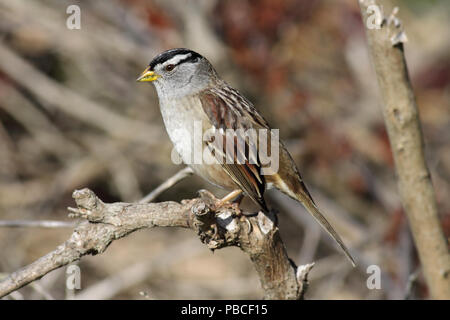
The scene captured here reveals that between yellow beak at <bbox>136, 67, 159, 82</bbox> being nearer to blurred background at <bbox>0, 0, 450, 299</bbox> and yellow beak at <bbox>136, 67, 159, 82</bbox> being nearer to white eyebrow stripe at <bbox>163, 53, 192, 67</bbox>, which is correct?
white eyebrow stripe at <bbox>163, 53, 192, 67</bbox>

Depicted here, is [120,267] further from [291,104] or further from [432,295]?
[432,295]

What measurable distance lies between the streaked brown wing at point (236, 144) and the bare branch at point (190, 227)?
27 centimetres

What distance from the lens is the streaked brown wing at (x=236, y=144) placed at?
3645mm

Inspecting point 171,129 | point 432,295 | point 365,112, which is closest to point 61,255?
point 171,129

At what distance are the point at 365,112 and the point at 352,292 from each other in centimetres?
209

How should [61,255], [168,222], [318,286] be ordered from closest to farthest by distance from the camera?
[61,255], [168,222], [318,286]

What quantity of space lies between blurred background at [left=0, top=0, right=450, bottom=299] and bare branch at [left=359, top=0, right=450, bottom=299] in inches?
87.3

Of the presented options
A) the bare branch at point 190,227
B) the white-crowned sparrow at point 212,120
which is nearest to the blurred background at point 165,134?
the white-crowned sparrow at point 212,120

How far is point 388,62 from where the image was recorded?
10.5 ft

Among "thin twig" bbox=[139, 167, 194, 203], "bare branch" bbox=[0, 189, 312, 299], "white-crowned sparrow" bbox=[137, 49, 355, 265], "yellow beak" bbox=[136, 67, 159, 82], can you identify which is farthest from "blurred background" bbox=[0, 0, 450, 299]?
"bare branch" bbox=[0, 189, 312, 299]

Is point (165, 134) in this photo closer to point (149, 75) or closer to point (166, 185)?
point (149, 75)

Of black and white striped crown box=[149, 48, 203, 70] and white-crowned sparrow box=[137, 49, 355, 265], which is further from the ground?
black and white striped crown box=[149, 48, 203, 70]

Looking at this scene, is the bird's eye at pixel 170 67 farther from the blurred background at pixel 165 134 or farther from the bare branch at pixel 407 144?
the blurred background at pixel 165 134

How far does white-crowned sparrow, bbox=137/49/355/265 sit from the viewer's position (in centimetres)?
367
